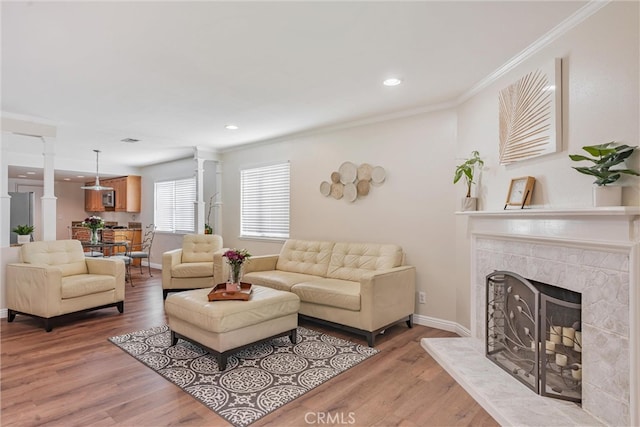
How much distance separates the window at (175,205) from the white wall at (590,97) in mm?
6157

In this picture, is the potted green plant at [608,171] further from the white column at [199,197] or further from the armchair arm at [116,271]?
the white column at [199,197]

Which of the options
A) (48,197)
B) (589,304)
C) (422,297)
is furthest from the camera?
(48,197)

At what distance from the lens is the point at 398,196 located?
424 centimetres

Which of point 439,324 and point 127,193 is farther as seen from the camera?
point 127,193

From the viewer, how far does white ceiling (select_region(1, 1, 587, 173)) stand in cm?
216

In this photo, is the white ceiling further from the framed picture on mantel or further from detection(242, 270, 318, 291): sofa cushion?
detection(242, 270, 318, 291): sofa cushion

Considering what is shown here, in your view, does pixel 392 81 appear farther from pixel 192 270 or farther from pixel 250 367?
pixel 192 270

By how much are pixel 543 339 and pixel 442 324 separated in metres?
1.59

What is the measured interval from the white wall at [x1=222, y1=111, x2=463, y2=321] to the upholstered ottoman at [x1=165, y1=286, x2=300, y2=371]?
1.60 metres

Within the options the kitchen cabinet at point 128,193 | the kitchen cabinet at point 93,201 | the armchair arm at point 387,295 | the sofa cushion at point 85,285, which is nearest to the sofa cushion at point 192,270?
the sofa cushion at point 85,285

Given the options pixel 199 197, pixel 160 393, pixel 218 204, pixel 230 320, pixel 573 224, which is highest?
pixel 199 197

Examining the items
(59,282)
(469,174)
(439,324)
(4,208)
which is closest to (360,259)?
(439,324)

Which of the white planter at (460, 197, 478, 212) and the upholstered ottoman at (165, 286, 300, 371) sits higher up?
the white planter at (460, 197, 478, 212)

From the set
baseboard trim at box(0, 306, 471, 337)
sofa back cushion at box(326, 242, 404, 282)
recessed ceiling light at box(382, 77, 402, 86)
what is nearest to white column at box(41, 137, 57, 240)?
baseboard trim at box(0, 306, 471, 337)
